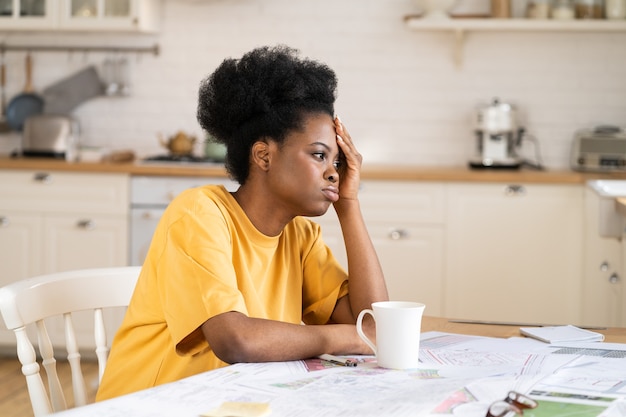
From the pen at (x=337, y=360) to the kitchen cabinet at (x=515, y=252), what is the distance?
8.80 ft

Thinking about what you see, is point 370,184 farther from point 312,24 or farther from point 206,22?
point 206,22

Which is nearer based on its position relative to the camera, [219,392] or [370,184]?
[219,392]

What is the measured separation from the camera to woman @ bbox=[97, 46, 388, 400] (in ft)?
4.93

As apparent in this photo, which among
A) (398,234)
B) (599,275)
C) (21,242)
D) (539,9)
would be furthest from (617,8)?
(21,242)

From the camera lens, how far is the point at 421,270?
4156mm

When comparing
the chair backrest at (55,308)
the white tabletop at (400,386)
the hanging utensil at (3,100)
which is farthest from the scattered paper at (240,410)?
the hanging utensil at (3,100)

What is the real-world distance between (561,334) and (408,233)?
2493 millimetres

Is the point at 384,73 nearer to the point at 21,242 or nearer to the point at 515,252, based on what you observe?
the point at 515,252

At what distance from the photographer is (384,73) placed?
4.71m

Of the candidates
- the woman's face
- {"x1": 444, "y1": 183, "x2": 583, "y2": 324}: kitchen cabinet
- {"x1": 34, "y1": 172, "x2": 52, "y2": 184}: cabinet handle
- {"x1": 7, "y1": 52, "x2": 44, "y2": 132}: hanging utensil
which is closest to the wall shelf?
{"x1": 444, "y1": 183, "x2": 583, "y2": 324}: kitchen cabinet

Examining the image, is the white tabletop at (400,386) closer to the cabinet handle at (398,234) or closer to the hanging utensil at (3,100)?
the cabinet handle at (398,234)

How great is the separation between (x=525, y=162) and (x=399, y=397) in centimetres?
343

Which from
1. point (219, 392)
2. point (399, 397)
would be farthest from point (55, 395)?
point (399, 397)

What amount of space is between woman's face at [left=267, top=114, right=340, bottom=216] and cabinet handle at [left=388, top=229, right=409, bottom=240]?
2.39 m
